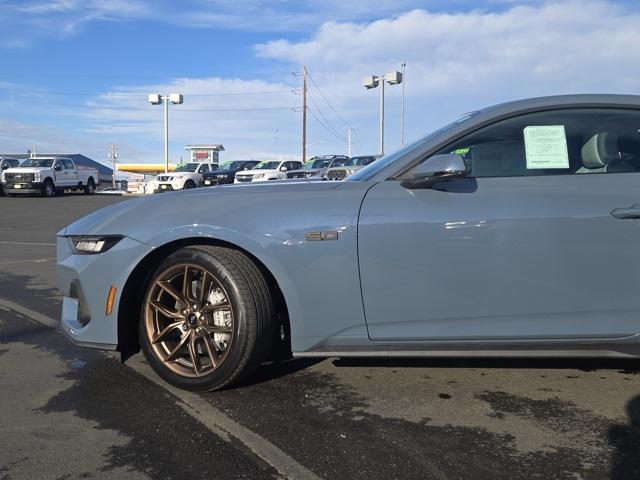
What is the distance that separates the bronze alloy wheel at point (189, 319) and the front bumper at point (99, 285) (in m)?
0.18

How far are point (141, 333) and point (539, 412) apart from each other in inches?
90.7

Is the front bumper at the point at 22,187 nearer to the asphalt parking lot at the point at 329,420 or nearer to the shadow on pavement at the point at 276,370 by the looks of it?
the asphalt parking lot at the point at 329,420

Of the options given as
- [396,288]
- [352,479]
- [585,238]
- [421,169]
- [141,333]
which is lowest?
[352,479]

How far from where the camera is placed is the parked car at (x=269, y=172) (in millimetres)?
30441

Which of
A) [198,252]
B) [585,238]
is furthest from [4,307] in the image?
[585,238]

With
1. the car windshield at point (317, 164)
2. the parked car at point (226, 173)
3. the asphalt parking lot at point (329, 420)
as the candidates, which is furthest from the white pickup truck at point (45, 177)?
the asphalt parking lot at point (329, 420)

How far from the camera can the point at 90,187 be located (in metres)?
33.4

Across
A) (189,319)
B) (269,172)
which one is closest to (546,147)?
(189,319)

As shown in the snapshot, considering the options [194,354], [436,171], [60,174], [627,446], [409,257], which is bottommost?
[627,446]

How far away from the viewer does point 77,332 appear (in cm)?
341

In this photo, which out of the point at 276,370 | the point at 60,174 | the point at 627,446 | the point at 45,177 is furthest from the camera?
Result: the point at 60,174

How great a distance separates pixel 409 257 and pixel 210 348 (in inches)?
49.3

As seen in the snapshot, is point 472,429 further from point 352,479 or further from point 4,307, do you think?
point 4,307

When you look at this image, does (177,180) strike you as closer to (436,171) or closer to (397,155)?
(397,155)
